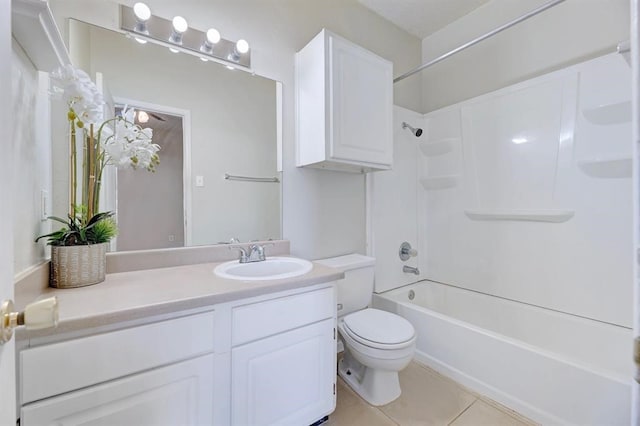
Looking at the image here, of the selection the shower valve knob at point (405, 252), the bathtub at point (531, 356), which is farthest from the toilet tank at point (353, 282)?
the shower valve knob at point (405, 252)

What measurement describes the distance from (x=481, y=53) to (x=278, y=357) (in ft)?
8.93

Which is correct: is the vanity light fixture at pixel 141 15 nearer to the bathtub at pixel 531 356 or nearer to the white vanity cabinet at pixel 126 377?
the white vanity cabinet at pixel 126 377

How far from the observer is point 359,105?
5.65 ft

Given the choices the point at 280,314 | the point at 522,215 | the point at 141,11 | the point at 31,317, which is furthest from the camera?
the point at 522,215

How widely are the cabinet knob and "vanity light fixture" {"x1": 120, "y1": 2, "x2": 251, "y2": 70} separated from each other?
1426mm

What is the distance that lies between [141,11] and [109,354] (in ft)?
4.92

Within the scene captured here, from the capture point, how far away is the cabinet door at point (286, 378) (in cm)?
104

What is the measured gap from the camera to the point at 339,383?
1727 mm

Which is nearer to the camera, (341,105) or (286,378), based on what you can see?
(286,378)

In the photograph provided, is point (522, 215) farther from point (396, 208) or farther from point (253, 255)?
point (253, 255)

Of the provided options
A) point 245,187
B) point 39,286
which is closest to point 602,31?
point 245,187

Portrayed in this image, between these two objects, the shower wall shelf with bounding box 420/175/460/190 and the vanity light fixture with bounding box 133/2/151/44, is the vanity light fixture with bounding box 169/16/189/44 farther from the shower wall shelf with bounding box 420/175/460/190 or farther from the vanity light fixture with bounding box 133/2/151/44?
the shower wall shelf with bounding box 420/175/460/190

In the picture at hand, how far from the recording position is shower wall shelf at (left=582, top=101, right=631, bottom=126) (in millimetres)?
1582

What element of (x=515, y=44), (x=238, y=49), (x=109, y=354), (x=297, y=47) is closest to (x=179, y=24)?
(x=238, y=49)
